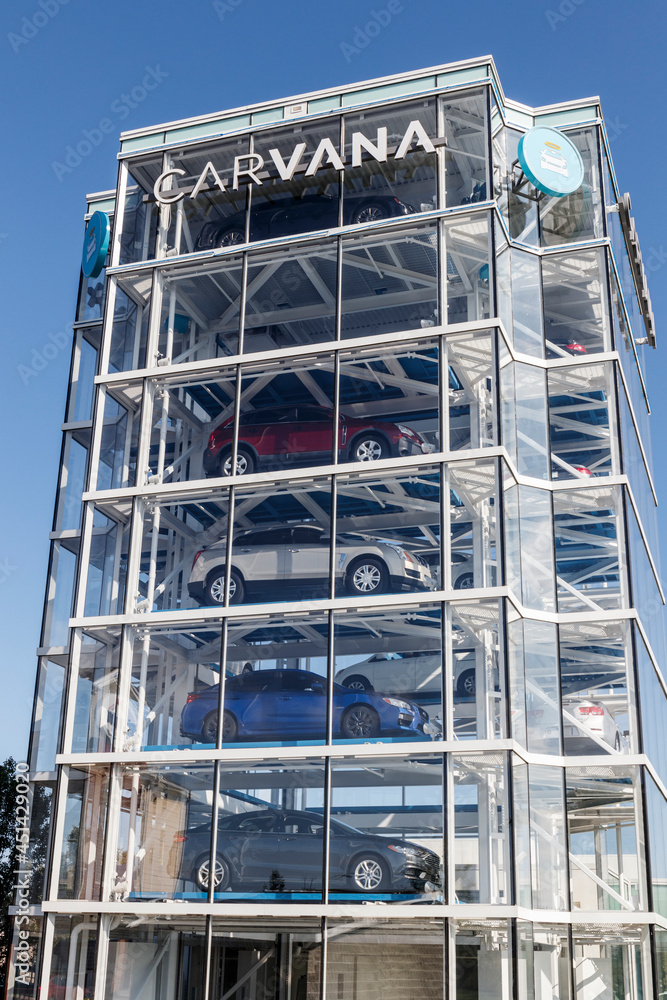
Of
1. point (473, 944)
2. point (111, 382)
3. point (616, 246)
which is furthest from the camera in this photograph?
point (616, 246)

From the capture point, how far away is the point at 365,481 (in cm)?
2070

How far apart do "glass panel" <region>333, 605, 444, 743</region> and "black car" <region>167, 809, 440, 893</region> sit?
69.9 inches

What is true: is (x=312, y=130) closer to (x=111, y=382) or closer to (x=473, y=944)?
(x=111, y=382)

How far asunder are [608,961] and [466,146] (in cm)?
1625

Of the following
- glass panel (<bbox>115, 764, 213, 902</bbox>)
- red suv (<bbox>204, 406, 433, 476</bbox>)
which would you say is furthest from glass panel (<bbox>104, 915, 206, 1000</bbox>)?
red suv (<bbox>204, 406, 433, 476</bbox>)

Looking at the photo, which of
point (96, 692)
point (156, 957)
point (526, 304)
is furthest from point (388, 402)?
point (156, 957)

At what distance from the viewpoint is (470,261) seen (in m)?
22.2

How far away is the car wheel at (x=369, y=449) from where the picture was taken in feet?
71.6

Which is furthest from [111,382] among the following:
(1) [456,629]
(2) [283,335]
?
(1) [456,629]

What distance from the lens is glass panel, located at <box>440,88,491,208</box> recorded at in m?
22.5

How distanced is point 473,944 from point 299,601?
21.5 feet

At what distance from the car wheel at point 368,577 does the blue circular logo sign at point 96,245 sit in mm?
9754

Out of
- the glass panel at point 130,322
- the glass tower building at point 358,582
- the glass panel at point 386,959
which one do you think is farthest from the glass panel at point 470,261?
the glass panel at point 386,959

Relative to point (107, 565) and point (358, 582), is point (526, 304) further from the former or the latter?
point (107, 565)
